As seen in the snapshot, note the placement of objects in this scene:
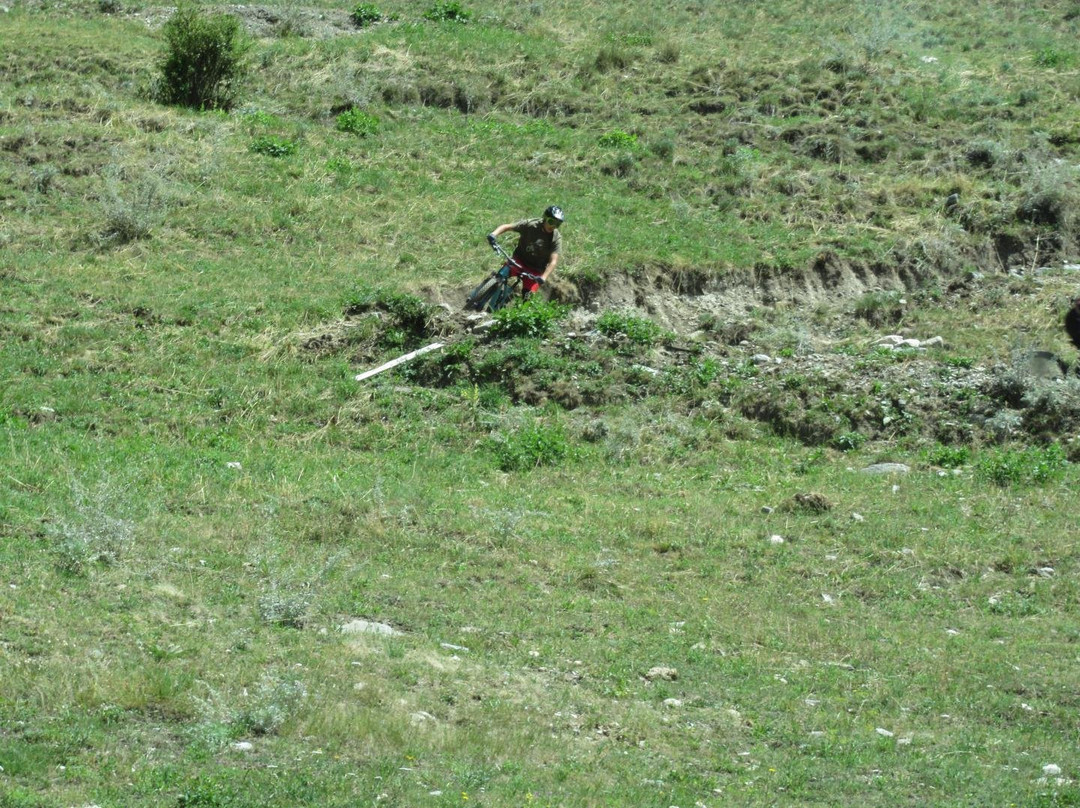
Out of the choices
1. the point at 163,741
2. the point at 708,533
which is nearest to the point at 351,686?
the point at 163,741

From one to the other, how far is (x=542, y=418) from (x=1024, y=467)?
5.36 metres

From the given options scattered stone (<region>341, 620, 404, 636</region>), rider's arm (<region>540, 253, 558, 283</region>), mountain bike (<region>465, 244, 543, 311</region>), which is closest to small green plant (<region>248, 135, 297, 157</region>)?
mountain bike (<region>465, 244, 543, 311</region>)

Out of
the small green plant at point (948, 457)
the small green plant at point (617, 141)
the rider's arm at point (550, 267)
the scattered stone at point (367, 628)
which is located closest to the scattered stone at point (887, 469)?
the small green plant at point (948, 457)

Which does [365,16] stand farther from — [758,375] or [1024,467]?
[1024,467]

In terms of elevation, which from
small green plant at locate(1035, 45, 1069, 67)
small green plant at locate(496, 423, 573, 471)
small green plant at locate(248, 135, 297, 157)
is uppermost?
small green plant at locate(1035, 45, 1069, 67)

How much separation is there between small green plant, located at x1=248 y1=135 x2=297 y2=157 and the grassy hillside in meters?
0.05

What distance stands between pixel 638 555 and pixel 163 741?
5440 millimetres

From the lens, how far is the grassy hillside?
283 inches

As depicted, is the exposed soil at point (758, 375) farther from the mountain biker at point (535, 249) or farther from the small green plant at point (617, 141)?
the small green plant at point (617, 141)

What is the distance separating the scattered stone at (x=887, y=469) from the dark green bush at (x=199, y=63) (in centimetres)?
1328

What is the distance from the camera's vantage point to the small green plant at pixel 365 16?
87.2 feet

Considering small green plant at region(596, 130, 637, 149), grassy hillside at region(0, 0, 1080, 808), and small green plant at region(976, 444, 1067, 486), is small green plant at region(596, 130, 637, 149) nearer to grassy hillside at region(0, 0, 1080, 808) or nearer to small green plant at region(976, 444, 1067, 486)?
grassy hillside at region(0, 0, 1080, 808)

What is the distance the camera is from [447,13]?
27.2 meters

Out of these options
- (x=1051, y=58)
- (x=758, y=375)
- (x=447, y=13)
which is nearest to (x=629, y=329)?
(x=758, y=375)
